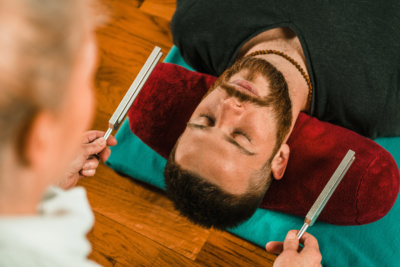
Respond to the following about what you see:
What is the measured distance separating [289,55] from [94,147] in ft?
1.75

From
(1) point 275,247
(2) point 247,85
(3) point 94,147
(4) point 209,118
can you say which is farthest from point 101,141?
(1) point 275,247

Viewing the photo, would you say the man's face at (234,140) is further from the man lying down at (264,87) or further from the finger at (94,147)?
the finger at (94,147)

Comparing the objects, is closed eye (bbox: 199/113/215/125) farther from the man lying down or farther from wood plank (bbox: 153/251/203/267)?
wood plank (bbox: 153/251/203/267)

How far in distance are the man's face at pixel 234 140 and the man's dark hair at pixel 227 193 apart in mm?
12

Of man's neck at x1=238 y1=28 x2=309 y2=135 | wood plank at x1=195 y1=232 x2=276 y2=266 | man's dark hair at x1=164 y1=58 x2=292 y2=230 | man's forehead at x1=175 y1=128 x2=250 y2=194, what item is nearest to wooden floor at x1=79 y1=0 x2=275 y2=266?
wood plank at x1=195 y1=232 x2=276 y2=266

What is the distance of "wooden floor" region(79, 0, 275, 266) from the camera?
968 millimetres

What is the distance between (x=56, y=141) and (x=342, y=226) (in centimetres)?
80

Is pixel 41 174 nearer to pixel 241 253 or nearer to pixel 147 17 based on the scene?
pixel 241 253

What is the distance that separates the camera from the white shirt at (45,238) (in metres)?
0.30

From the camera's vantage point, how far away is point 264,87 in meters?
0.81

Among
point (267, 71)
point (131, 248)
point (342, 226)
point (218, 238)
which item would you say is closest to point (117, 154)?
point (131, 248)

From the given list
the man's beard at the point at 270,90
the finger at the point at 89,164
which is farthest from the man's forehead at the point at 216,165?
the finger at the point at 89,164

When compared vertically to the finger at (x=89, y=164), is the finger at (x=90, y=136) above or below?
above

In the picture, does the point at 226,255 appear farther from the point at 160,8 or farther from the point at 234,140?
the point at 160,8
